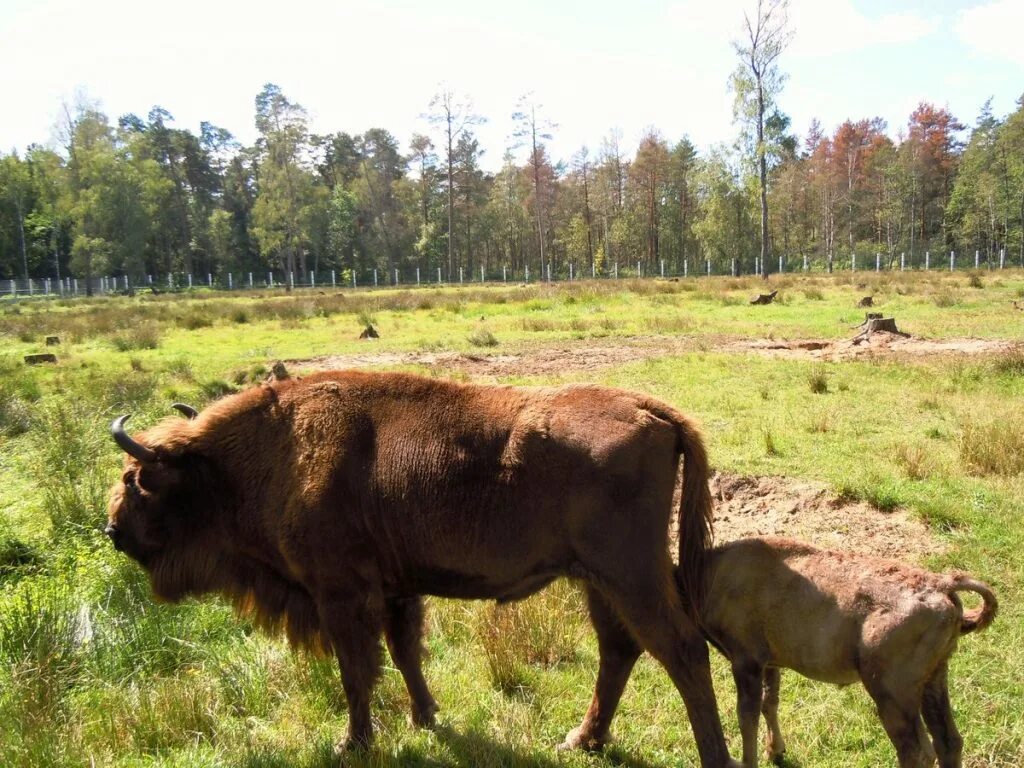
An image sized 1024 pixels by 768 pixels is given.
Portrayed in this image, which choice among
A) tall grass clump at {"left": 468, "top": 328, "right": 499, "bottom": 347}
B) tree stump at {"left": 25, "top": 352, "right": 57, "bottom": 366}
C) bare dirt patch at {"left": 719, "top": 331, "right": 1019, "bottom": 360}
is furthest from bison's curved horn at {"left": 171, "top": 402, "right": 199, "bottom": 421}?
tree stump at {"left": 25, "top": 352, "right": 57, "bottom": 366}

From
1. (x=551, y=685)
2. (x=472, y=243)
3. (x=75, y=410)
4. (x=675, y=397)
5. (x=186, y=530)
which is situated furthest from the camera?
(x=472, y=243)

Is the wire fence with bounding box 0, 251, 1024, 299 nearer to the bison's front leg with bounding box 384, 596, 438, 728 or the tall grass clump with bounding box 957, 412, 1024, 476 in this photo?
the tall grass clump with bounding box 957, 412, 1024, 476

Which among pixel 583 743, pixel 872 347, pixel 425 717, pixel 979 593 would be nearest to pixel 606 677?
pixel 583 743

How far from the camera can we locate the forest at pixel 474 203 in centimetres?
5481

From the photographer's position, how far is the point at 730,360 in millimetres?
13531

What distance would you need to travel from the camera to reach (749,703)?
354cm

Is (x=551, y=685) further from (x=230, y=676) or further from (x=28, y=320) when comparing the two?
(x=28, y=320)

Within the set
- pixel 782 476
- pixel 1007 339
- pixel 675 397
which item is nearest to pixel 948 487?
pixel 782 476

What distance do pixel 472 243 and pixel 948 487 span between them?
7282cm

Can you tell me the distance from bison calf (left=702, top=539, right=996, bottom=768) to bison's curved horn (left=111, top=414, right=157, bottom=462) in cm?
319

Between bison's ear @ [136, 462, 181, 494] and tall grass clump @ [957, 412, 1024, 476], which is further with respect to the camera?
tall grass clump @ [957, 412, 1024, 476]

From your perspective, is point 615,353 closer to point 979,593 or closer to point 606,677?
point 606,677

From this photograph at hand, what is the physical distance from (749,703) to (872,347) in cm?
1299

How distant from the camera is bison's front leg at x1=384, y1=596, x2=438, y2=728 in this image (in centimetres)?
432
